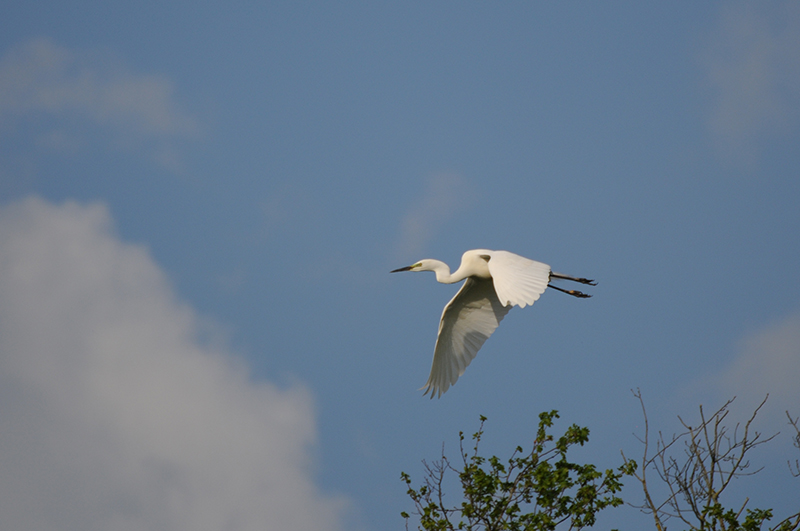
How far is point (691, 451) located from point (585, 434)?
925 millimetres

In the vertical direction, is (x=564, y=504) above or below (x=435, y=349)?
below

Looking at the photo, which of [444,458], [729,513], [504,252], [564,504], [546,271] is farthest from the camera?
[504,252]

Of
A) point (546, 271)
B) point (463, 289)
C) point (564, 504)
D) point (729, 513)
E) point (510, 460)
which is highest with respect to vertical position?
point (463, 289)

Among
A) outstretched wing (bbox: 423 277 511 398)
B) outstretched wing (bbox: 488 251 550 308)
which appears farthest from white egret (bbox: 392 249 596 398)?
outstretched wing (bbox: 488 251 550 308)

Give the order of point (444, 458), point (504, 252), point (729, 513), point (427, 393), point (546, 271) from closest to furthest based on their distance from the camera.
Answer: point (729, 513) < point (444, 458) < point (546, 271) < point (504, 252) < point (427, 393)

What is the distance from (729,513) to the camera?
5809 mm

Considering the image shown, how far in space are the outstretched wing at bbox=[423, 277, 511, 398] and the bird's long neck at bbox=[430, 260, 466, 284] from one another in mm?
196

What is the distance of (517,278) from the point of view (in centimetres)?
736

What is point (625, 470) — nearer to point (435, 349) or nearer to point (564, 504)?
point (564, 504)

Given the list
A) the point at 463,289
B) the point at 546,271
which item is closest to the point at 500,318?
the point at 463,289

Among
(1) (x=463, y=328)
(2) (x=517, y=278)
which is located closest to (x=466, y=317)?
(1) (x=463, y=328)

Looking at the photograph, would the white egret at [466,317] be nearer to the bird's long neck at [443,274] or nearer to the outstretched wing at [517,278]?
the bird's long neck at [443,274]

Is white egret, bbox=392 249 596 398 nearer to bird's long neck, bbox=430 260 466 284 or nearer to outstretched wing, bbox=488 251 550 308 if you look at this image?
bird's long neck, bbox=430 260 466 284

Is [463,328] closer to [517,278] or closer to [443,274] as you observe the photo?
[443,274]
